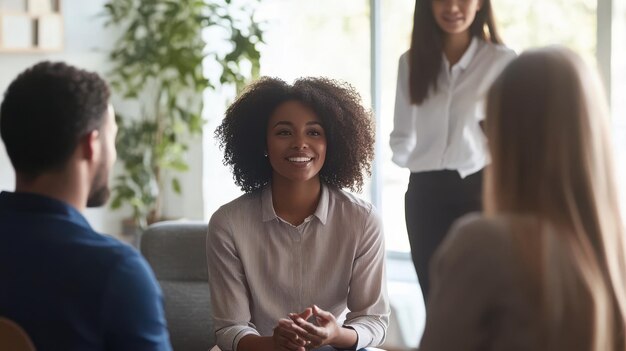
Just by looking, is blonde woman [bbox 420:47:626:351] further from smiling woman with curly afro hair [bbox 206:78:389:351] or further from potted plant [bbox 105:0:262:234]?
potted plant [bbox 105:0:262:234]

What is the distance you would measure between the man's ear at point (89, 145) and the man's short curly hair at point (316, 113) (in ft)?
3.89

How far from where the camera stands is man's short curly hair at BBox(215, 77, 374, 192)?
2.97 m

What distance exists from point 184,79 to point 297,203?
8.04 feet

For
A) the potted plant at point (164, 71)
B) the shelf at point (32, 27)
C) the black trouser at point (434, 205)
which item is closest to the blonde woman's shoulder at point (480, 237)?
the black trouser at point (434, 205)

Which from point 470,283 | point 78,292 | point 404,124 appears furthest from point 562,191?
point 404,124

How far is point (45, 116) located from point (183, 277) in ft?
5.75

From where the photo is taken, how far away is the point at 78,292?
167 cm

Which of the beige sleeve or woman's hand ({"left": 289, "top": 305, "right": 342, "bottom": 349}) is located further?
woman's hand ({"left": 289, "top": 305, "right": 342, "bottom": 349})

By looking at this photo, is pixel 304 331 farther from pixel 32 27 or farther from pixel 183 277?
pixel 32 27

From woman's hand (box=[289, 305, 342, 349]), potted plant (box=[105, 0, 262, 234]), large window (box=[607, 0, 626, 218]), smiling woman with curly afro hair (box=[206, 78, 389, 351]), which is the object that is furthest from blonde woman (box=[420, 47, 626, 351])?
potted plant (box=[105, 0, 262, 234])

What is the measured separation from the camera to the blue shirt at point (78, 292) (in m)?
1.67

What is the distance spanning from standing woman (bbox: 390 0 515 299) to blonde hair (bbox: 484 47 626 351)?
6.00 feet

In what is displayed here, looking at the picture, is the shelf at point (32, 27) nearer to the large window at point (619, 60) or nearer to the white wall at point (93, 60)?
the white wall at point (93, 60)

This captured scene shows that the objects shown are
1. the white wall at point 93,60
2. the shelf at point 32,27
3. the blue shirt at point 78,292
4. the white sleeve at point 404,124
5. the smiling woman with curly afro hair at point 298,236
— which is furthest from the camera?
the white wall at point 93,60
